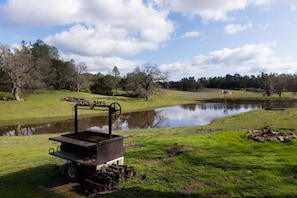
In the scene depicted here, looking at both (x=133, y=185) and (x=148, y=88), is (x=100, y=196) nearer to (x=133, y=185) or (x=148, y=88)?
(x=133, y=185)

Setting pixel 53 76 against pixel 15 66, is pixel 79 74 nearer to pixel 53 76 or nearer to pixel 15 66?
pixel 53 76

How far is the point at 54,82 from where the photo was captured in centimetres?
6662

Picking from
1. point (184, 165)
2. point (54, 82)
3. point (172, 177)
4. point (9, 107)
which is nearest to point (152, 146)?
point (184, 165)

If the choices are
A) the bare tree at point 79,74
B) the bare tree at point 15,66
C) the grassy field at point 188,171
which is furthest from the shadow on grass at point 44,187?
the bare tree at point 79,74

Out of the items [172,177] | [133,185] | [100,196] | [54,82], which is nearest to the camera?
[100,196]

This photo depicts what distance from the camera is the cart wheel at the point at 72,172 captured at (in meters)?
8.23

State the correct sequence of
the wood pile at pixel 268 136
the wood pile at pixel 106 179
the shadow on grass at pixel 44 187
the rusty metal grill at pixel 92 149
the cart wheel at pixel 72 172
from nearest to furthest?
the shadow on grass at pixel 44 187, the wood pile at pixel 106 179, the rusty metal grill at pixel 92 149, the cart wheel at pixel 72 172, the wood pile at pixel 268 136

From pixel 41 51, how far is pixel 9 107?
1236 inches

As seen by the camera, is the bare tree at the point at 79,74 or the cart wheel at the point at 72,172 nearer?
the cart wheel at the point at 72,172

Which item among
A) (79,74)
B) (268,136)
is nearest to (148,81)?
(79,74)

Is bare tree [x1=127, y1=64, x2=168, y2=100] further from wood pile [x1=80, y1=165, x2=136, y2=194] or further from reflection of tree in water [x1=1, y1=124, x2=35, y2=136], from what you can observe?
wood pile [x1=80, y1=165, x2=136, y2=194]

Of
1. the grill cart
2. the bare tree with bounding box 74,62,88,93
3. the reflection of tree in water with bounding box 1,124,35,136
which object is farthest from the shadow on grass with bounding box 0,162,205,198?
the bare tree with bounding box 74,62,88,93

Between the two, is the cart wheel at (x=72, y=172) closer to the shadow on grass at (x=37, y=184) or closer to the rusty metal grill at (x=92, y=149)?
the shadow on grass at (x=37, y=184)

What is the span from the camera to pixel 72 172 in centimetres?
834
